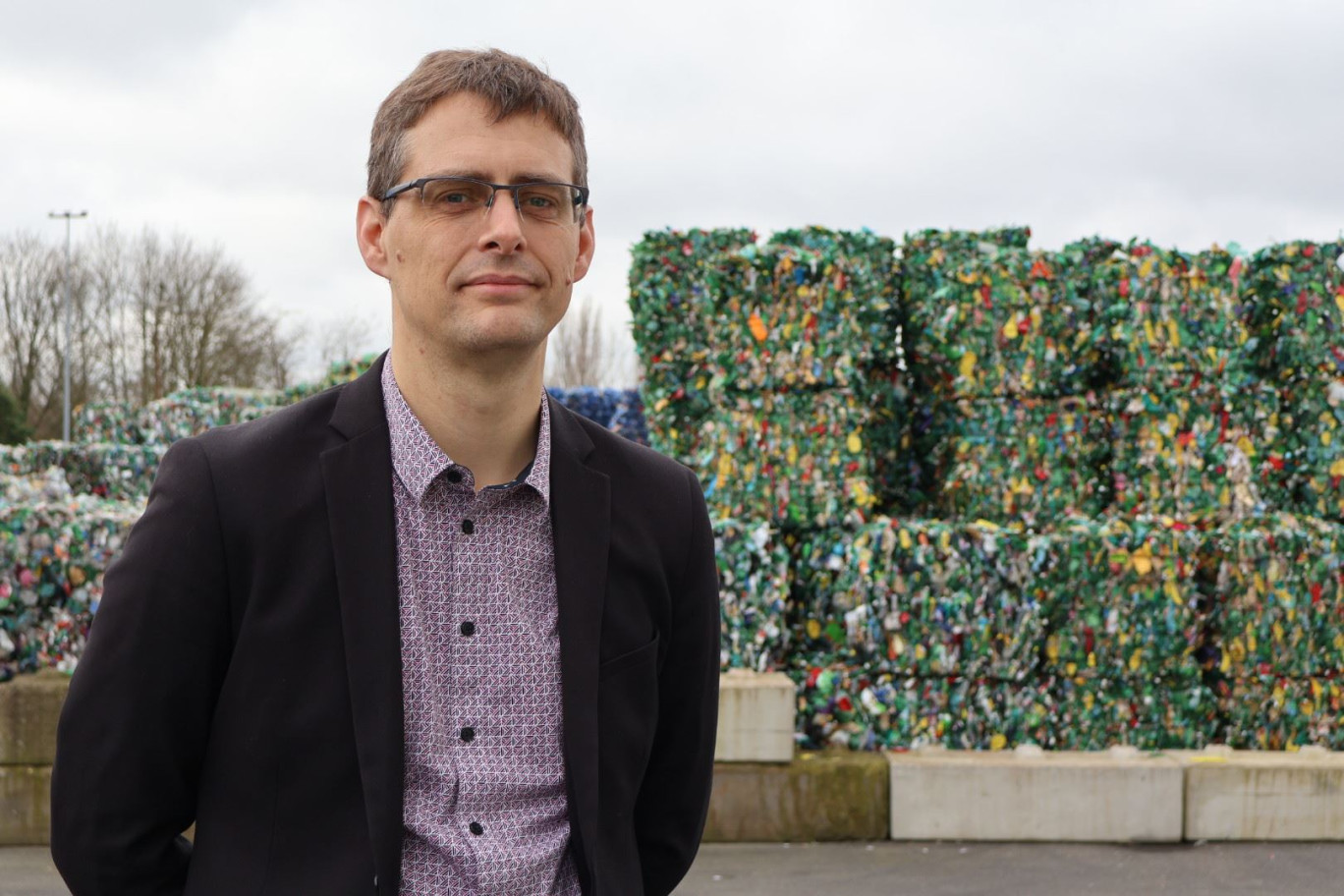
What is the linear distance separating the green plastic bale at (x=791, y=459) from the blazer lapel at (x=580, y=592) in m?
4.79

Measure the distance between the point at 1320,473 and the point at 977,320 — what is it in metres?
2.09

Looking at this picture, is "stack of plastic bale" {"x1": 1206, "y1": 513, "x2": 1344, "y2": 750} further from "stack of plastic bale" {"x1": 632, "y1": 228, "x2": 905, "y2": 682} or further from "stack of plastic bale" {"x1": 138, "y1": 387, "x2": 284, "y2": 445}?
"stack of plastic bale" {"x1": 138, "y1": 387, "x2": 284, "y2": 445}

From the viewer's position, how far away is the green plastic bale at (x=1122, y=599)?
6758mm

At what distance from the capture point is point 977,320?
7.09 metres

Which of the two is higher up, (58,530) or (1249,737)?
(58,530)

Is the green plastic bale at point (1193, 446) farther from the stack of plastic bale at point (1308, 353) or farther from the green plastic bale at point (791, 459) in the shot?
the green plastic bale at point (791, 459)

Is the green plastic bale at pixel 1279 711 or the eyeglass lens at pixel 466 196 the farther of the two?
the green plastic bale at pixel 1279 711

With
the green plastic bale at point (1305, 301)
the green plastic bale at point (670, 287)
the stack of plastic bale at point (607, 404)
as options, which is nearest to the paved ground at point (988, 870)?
the green plastic bale at point (1305, 301)

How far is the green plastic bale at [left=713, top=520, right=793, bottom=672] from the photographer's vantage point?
22.1 feet

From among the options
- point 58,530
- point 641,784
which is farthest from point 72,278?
point 641,784

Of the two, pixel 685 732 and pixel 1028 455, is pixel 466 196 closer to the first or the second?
pixel 685 732

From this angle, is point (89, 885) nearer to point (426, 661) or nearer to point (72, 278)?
point (426, 661)

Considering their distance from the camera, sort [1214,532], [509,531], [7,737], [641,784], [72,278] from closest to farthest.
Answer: [509,531], [641,784], [7,737], [1214,532], [72,278]

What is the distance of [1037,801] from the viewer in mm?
6340
